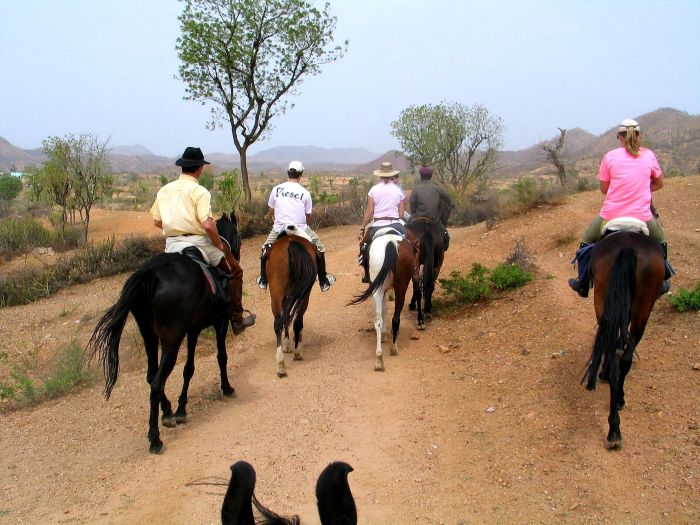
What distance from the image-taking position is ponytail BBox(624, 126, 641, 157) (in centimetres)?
569

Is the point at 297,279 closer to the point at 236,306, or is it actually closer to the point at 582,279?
the point at 236,306

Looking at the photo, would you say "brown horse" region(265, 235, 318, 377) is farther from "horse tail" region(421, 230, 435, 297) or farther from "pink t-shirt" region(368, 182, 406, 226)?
"horse tail" region(421, 230, 435, 297)

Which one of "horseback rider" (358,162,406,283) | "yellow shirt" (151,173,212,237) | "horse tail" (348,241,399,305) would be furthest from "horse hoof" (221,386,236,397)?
"horseback rider" (358,162,406,283)

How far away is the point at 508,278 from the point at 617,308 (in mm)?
4136

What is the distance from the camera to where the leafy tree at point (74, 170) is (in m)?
17.6

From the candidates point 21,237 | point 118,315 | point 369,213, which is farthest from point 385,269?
point 21,237

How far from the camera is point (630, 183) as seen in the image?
5.62 meters

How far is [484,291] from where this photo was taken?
9.02 metres

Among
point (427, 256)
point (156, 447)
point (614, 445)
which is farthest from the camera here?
point (427, 256)

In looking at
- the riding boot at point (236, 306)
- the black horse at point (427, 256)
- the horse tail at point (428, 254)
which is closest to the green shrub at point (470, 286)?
the black horse at point (427, 256)

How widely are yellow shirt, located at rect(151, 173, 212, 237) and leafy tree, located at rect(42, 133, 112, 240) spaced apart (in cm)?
1280

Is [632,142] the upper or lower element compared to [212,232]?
upper

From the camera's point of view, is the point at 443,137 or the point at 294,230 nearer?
the point at 294,230

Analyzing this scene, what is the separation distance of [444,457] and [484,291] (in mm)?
4302
